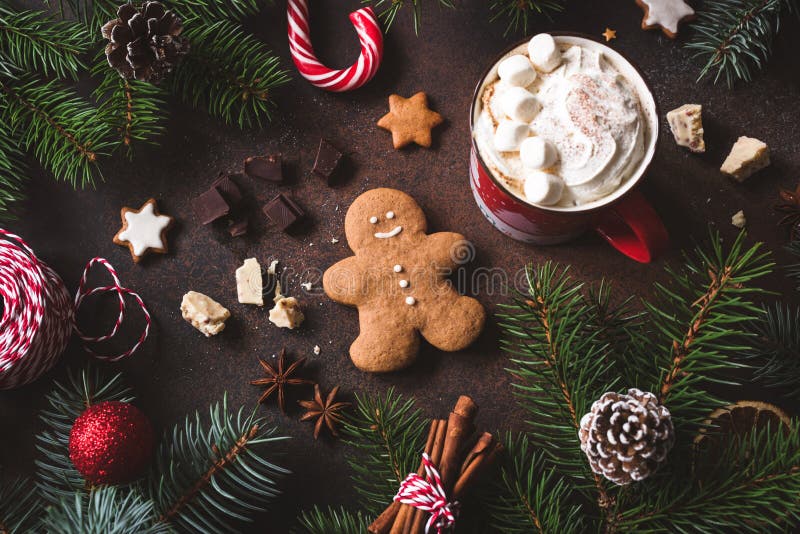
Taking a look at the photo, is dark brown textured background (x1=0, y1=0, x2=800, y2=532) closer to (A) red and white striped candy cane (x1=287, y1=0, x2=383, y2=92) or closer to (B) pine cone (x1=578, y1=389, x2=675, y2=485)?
(A) red and white striped candy cane (x1=287, y1=0, x2=383, y2=92)

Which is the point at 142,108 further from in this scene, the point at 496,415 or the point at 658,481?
the point at 658,481

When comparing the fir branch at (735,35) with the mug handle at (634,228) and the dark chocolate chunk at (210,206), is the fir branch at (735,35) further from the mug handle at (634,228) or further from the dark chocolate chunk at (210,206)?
the dark chocolate chunk at (210,206)

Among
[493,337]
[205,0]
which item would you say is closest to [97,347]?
[205,0]

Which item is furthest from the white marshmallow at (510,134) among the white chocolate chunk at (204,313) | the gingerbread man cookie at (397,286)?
the white chocolate chunk at (204,313)

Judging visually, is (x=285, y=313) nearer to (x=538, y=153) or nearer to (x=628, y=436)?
(x=538, y=153)

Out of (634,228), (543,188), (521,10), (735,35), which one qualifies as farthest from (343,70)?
(735,35)

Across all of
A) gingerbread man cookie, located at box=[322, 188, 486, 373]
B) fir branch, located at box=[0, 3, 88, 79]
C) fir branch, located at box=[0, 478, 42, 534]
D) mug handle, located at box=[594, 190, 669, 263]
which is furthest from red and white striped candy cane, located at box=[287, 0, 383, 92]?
fir branch, located at box=[0, 478, 42, 534]
